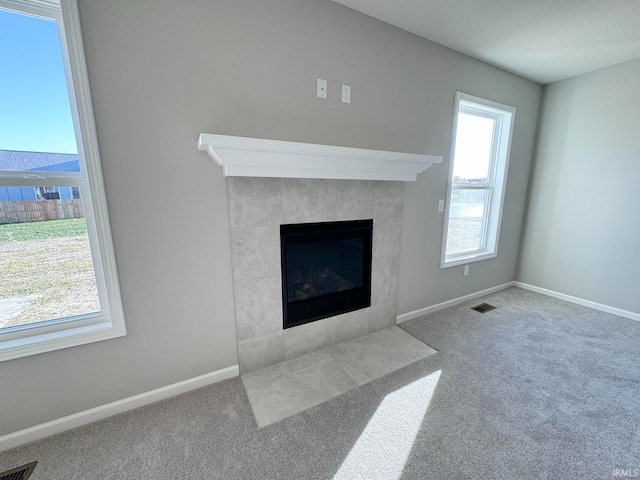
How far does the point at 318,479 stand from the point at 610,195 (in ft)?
12.3

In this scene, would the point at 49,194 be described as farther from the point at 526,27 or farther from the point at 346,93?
the point at 526,27

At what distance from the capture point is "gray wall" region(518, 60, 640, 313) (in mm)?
2537

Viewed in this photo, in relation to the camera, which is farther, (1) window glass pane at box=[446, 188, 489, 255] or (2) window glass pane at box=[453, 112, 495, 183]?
(1) window glass pane at box=[446, 188, 489, 255]

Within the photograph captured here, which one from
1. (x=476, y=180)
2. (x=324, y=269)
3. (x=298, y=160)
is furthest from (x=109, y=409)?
(x=476, y=180)

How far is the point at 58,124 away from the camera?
1271 mm

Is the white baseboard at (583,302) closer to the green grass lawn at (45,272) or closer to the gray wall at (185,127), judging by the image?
the gray wall at (185,127)

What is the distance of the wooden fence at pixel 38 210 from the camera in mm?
1227

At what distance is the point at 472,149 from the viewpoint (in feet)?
9.18

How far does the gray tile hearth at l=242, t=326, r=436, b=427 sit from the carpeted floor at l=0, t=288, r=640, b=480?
65 millimetres

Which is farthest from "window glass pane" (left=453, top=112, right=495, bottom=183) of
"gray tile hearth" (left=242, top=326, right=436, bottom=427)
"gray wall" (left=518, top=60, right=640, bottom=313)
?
"gray tile hearth" (left=242, top=326, right=436, bottom=427)

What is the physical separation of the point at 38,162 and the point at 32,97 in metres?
0.30

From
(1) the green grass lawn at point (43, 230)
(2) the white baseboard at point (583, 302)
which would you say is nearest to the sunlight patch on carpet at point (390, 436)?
(1) the green grass lawn at point (43, 230)

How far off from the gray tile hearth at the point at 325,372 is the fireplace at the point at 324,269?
308mm

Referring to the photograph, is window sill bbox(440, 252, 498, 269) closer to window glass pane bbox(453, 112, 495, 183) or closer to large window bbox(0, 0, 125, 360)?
window glass pane bbox(453, 112, 495, 183)
